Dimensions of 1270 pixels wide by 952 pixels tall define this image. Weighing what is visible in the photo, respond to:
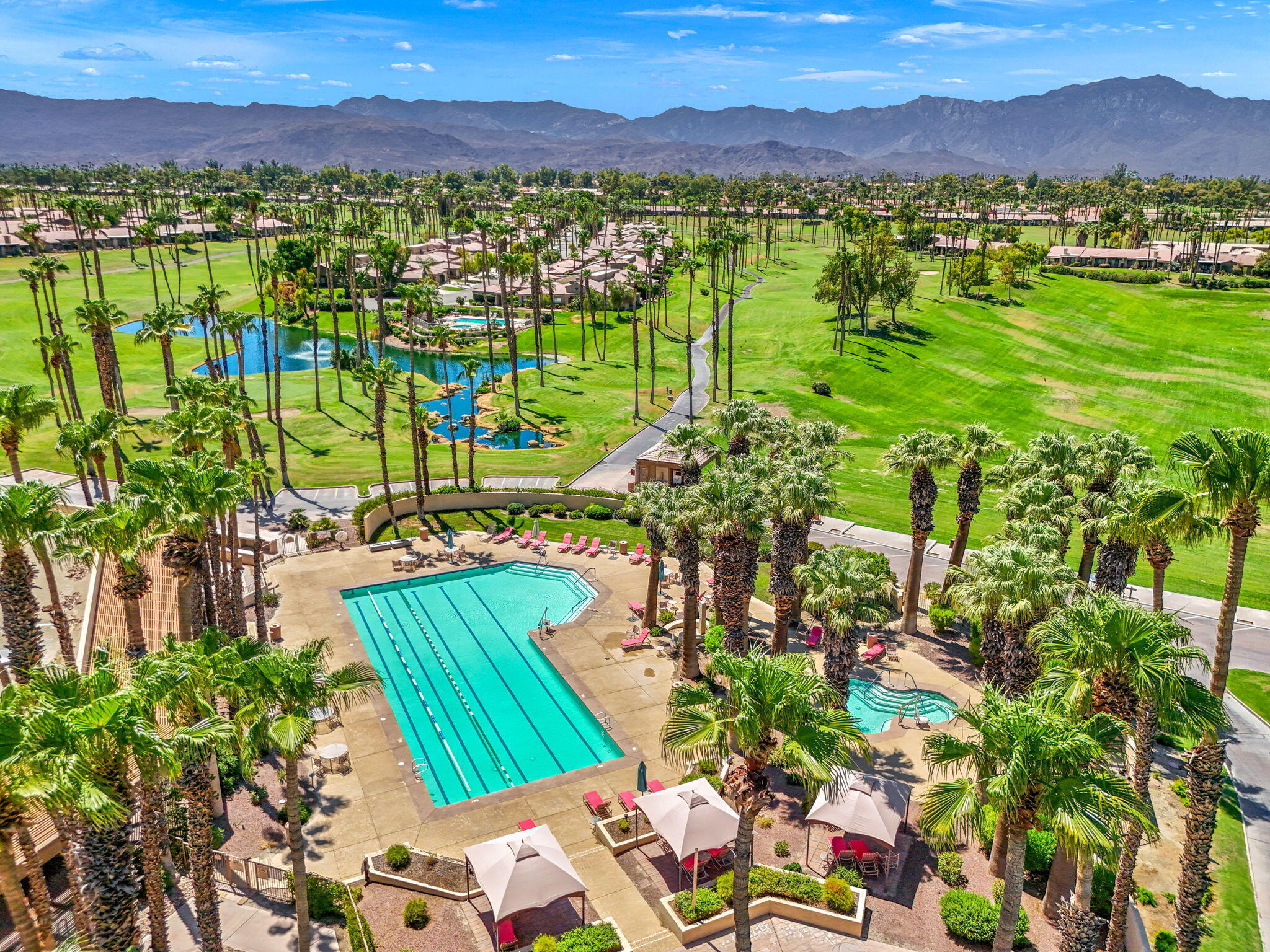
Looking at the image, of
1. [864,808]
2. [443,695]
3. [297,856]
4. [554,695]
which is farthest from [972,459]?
[297,856]

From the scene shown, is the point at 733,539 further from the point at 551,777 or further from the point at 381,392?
the point at 381,392

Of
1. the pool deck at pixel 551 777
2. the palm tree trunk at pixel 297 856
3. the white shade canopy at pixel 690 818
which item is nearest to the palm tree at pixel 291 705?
the palm tree trunk at pixel 297 856

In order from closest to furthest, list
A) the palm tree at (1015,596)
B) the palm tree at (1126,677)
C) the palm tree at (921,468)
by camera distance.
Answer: the palm tree at (1126,677) < the palm tree at (1015,596) < the palm tree at (921,468)

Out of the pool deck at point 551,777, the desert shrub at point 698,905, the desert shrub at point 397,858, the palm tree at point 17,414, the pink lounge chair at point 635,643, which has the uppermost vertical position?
the palm tree at point 17,414

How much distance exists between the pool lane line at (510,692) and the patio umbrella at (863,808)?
995 cm

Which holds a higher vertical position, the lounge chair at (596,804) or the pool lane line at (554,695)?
the lounge chair at (596,804)

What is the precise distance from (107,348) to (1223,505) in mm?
52138

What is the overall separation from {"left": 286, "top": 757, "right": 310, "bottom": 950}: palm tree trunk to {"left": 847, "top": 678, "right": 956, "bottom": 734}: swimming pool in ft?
66.8

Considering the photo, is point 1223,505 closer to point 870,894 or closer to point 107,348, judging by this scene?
point 870,894

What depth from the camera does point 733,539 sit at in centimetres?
2998

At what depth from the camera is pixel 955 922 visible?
21219mm

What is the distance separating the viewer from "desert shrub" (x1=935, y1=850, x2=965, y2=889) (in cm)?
2319

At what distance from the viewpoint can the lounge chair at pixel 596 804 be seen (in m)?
26.2

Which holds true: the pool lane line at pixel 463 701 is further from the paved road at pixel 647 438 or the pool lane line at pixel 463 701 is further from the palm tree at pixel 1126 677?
the paved road at pixel 647 438
